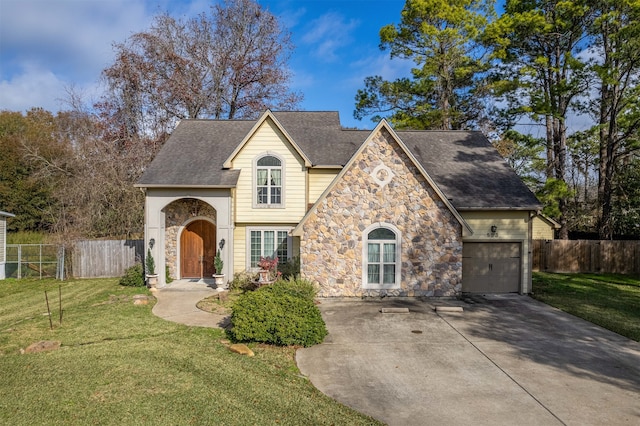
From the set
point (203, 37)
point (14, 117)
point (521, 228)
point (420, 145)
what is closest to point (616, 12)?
point (420, 145)

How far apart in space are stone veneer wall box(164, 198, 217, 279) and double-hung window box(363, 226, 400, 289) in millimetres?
6823

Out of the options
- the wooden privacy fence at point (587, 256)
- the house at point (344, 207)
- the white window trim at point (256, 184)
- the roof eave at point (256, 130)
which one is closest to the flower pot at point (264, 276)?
the house at point (344, 207)

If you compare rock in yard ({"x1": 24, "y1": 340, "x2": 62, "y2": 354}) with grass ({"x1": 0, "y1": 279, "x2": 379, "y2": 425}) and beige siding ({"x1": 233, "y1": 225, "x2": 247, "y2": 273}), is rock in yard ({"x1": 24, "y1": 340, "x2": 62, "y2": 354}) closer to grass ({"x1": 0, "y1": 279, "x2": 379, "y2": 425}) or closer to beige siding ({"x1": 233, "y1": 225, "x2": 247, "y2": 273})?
grass ({"x1": 0, "y1": 279, "x2": 379, "y2": 425})

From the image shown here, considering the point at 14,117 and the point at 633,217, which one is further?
the point at 14,117

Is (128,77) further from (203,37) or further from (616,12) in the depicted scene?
(616,12)

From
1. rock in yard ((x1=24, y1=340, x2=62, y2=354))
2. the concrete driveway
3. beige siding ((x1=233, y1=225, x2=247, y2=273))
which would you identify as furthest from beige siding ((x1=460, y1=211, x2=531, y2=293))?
rock in yard ((x1=24, y1=340, x2=62, y2=354))

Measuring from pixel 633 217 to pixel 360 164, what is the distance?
60.2ft

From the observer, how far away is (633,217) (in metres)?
21.1

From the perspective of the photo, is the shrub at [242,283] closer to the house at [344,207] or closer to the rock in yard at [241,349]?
the house at [344,207]

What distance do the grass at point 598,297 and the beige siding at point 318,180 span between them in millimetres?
9198

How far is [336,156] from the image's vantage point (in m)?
16.1

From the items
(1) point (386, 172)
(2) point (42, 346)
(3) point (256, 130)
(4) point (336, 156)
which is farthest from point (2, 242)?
(1) point (386, 172)

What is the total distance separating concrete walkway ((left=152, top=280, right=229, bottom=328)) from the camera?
1045 cm

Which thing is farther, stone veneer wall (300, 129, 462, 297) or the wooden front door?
the wooden front door
